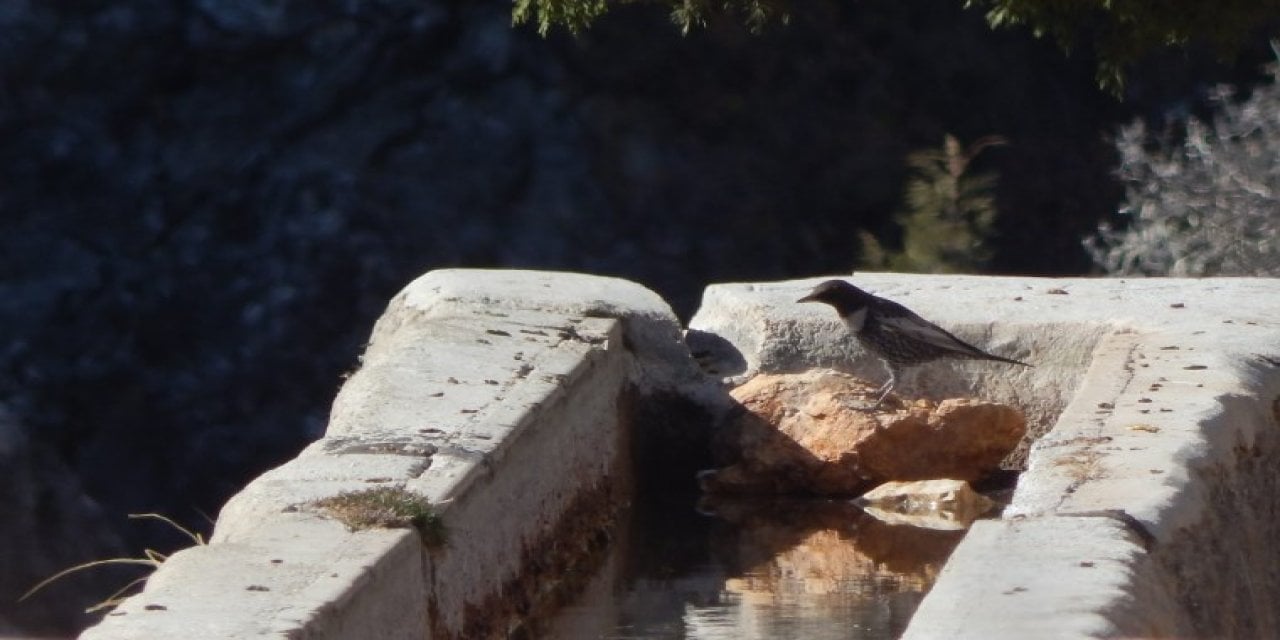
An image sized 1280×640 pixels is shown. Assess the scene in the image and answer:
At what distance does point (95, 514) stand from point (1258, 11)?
7.87 m

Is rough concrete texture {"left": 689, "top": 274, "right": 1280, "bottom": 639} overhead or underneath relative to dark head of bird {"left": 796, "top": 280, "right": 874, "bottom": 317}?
underneath

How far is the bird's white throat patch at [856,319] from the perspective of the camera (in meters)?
5.07

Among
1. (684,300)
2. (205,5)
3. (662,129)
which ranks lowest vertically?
(684,300)

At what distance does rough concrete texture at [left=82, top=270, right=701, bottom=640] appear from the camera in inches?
116

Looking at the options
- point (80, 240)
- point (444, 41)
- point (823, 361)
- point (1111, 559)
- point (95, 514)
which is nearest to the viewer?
point (1111, 559)

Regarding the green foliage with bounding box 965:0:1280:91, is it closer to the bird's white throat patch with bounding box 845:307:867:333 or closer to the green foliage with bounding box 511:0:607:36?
the green foliage with bounding box 511:0:607:36

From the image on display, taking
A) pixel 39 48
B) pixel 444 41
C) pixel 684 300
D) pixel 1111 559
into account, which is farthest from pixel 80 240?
pixel 1111 559

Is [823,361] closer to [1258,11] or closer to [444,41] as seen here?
[1258,11]

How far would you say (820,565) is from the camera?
4.30 m

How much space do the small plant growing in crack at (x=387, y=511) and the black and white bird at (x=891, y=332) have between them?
5.68 feet

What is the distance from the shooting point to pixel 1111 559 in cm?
291

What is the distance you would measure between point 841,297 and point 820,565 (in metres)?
1.01

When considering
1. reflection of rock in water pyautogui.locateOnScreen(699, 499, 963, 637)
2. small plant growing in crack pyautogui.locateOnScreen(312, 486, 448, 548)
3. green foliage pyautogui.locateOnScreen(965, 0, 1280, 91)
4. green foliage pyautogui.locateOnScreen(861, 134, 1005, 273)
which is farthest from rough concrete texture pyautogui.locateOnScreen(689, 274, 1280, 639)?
green foliage pyautogui.locateOnScreen(861, 134, 1005, 273)

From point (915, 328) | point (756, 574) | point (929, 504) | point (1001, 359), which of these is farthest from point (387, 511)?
point (1001, 359)
